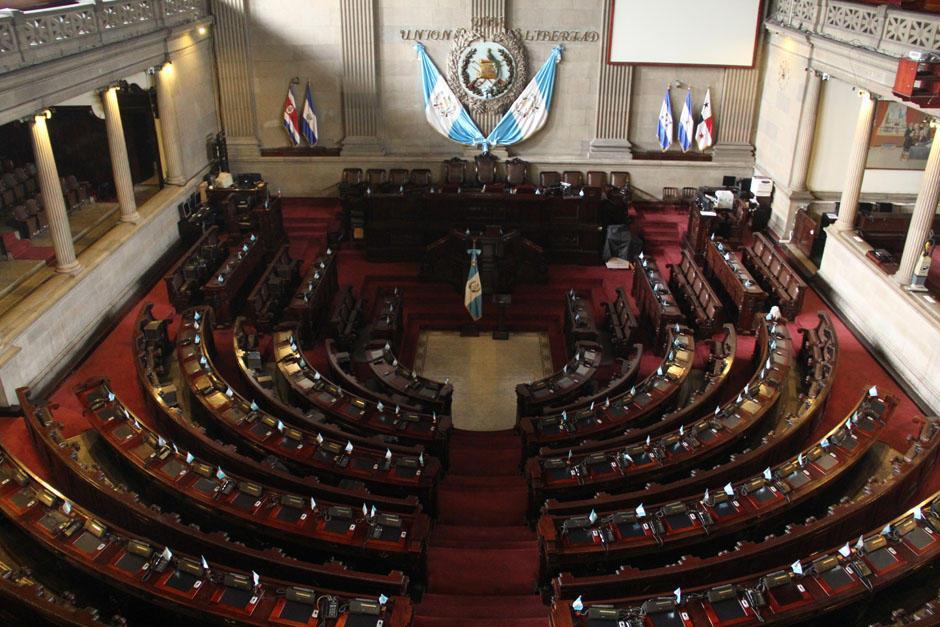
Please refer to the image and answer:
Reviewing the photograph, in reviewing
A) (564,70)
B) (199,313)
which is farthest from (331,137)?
(199,313)

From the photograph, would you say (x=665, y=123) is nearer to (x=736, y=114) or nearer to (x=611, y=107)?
(x=611, y=107)

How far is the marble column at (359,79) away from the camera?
19.4 meters

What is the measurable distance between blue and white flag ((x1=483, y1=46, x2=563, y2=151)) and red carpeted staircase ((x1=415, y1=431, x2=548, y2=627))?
1080 cm

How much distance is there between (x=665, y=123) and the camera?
19875 millimetres

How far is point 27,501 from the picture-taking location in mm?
8461

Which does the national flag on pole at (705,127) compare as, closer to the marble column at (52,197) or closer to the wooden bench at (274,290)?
the wooden bench at (274,290)

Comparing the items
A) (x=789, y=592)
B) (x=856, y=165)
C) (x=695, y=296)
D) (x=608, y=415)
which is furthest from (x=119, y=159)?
(x=856, y=165)

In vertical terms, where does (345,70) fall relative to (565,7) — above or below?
below

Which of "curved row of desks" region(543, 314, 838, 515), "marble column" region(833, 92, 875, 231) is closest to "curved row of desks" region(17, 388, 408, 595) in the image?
"curved row of desks" region(543, 314, 838, 515)

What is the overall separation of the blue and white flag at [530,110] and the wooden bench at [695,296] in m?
5.75

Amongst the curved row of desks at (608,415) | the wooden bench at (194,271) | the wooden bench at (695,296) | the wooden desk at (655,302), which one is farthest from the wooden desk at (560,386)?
the wooden bench at (194,271)

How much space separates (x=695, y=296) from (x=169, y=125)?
11.8 metres

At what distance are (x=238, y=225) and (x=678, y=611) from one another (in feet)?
42.8

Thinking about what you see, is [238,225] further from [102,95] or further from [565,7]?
[565,7]
